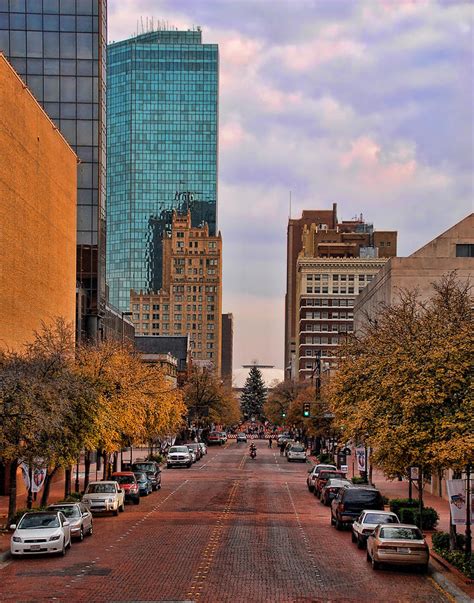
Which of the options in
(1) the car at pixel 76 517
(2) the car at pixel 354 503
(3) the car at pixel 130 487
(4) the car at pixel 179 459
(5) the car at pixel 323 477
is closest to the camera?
(1) the car at pixel 76 517

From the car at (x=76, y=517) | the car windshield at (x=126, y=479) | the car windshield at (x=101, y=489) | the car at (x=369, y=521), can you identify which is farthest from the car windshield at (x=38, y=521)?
the car windshield at (x=126, y=479)

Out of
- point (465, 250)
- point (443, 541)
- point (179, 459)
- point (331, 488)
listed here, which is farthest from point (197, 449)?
point (443, 541)

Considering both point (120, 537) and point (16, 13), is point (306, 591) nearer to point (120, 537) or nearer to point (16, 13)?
point (120, 537)

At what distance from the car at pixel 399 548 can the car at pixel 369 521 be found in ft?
11.4

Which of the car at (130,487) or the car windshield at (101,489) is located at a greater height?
the car windshield at (101,489)

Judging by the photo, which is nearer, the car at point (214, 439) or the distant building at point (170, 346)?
the car at point (214, 439)

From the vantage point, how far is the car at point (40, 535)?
28.4m

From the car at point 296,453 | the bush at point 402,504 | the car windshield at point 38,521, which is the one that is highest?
the car windshield at point 38,521

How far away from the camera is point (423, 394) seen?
27188mm

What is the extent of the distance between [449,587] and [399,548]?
2.40 metres

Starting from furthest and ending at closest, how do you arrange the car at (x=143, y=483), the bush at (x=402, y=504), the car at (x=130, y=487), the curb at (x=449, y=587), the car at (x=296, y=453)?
the car at (x=296, y=453), the car at (x=143, y=483), the car at (x=130, y=487), the bush at (x=402, y=504), the curb at (x=449, y=587)

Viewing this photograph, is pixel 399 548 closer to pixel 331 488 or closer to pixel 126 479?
pixel 331 488

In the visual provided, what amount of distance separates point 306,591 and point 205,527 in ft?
47.5

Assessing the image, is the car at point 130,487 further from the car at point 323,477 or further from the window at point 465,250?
the window at point 465,250
